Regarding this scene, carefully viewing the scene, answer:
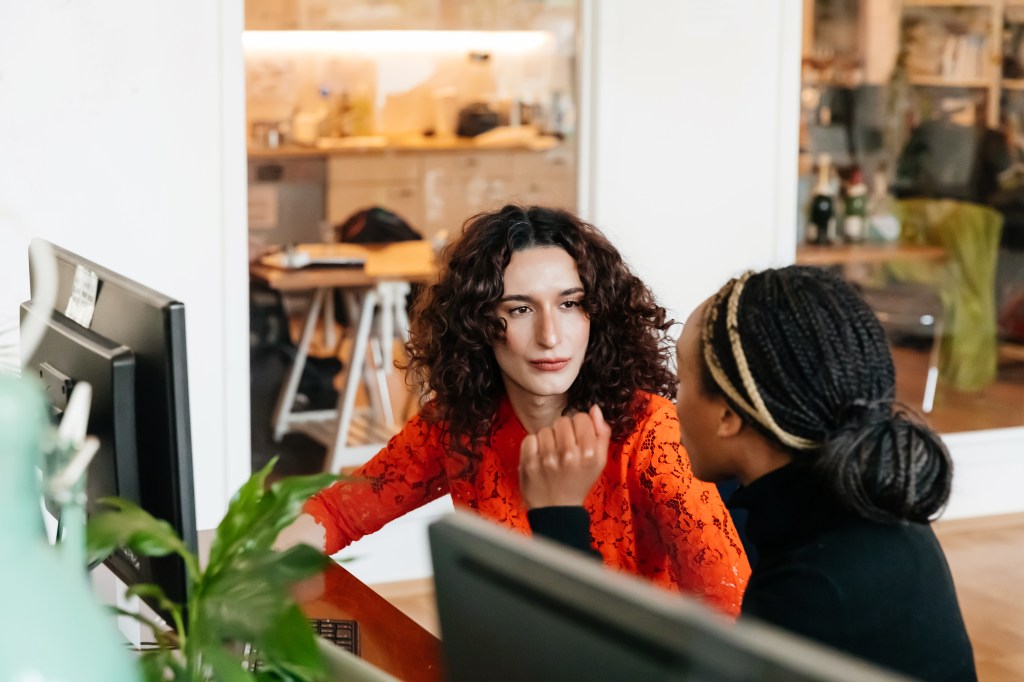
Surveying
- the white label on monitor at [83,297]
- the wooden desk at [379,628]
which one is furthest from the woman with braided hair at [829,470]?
the white label on monitor at [83,297]

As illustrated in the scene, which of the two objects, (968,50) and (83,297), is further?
(968,50)

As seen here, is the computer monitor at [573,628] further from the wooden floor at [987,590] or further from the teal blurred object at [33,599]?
the wooden floor at [987,590]

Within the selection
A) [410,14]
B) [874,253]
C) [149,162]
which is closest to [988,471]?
[874,253]

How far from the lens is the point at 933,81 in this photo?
14.8ft

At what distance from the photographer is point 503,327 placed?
196cm

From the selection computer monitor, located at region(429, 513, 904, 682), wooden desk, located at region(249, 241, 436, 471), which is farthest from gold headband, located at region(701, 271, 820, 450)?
wooden desk, located at region(249, 241, 436, 471)

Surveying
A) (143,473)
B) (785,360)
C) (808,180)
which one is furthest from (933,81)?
(143,473)

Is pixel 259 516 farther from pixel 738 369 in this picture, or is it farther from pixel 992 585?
pixel 992 585

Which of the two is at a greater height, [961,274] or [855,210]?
[855,210]

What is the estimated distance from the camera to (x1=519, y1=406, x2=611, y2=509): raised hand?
4.97 ft

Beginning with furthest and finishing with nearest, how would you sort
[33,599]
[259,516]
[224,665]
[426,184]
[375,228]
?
[426,184] < [375,228] < [259,516] < [224,665] < [33,599]

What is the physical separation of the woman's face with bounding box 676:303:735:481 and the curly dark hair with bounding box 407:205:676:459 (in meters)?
0.43

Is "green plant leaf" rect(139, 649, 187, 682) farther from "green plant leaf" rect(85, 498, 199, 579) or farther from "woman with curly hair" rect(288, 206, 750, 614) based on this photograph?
"woman with curly hair" rect(288, 206, 750, 614)

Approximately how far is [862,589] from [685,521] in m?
0.53
